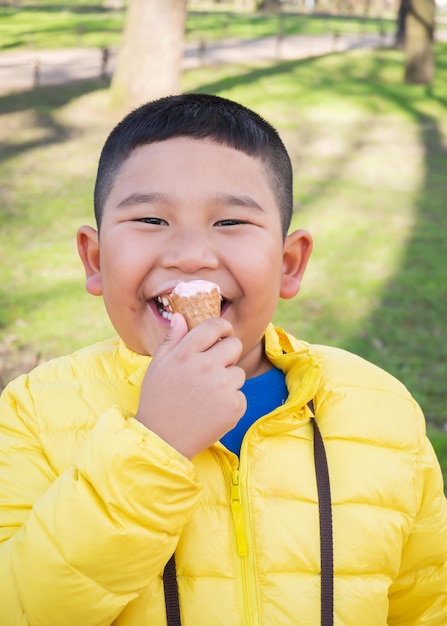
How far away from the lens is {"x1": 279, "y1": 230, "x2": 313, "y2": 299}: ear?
2148 millimetres

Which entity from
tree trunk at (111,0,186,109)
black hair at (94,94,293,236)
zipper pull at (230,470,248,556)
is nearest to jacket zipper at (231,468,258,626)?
zipper pull at (230,470,248,556)

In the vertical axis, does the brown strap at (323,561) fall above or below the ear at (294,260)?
below

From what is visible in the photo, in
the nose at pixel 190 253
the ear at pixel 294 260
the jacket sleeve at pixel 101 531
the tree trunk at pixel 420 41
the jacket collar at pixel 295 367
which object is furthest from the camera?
the tree trunk at pixel 420 41

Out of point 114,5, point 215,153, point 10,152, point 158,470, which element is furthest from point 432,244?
point 114,5

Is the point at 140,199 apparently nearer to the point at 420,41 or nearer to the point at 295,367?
the point at 295,367

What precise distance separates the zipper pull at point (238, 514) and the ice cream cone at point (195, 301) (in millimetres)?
385

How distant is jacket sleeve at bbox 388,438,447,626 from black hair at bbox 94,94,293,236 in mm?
767

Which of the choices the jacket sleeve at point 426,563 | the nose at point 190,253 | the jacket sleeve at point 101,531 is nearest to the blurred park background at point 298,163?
the jacket sleeve at point 426,563

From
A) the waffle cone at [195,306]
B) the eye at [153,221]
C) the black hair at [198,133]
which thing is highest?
the black hair at [198,133]

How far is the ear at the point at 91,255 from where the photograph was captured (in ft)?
6.77

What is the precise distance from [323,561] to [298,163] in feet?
30.0

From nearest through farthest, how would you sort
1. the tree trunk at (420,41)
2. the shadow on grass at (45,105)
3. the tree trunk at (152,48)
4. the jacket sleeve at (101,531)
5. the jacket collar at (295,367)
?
1. the jacket sleeve at (101,531)
2. the jacket collar at (295,367)
3. the shadow on grass at (45,105)
4. the tree trunk at (152,48)
5. the tree trunk at (420,41)

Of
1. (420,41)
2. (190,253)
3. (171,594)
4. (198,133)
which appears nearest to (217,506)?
(171,594)

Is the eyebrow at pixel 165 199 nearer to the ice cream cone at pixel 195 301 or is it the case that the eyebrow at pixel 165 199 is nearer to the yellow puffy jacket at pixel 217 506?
the ice cream cone at pixel 195 301
